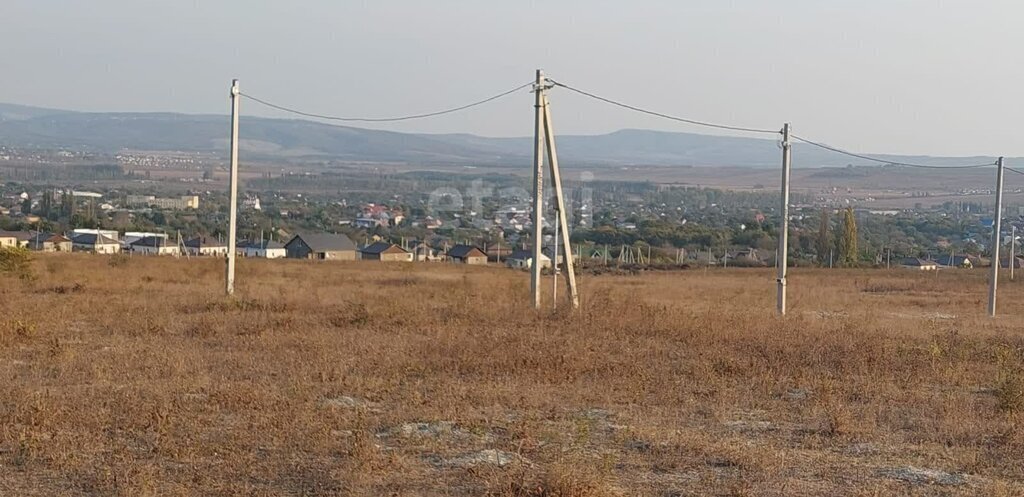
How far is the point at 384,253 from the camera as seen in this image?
1994 inches

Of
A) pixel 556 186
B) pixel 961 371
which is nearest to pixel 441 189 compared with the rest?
pixel 556 186

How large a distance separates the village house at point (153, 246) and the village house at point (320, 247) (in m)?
5.35

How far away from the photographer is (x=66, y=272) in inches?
1069

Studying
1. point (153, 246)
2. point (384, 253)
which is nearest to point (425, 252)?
point (384, 253)

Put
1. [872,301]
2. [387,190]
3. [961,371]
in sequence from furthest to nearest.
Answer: [387,190] < [872,301] < [961,371]

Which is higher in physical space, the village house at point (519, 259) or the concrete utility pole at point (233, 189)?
the concrete utility pole at point (233, 189)

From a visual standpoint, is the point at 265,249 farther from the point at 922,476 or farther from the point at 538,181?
the point at 922,476

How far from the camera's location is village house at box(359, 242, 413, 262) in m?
50.3

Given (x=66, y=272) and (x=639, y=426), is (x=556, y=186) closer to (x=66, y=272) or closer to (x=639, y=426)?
(x=639, y=426)

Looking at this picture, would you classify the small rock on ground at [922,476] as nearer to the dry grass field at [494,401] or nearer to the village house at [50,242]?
the dry grass field at [494,401]

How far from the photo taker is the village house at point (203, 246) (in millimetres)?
52734

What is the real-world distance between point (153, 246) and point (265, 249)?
5336 millimetres

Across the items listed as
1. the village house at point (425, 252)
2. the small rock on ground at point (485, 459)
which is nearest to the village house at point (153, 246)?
the village house at point (425, 252)

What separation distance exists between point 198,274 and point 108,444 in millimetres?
21678
